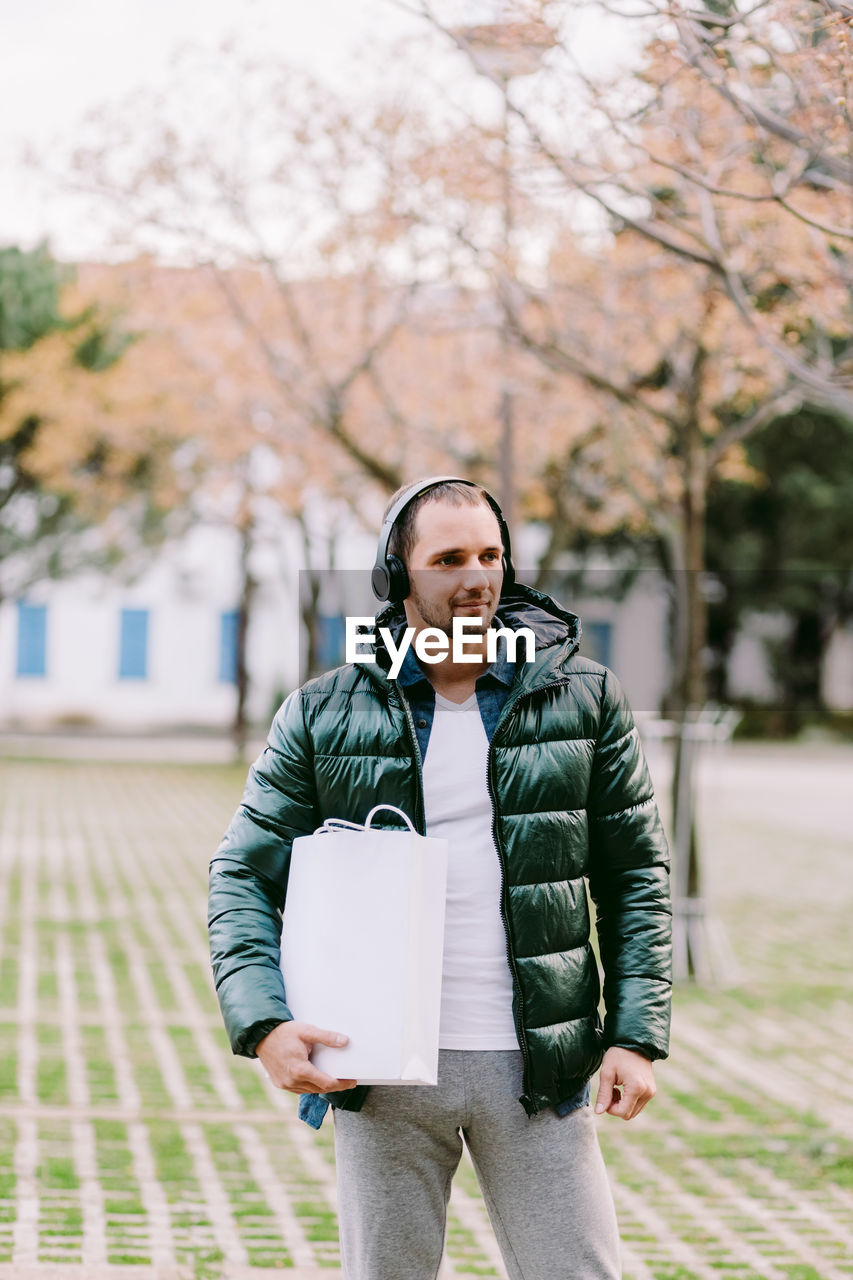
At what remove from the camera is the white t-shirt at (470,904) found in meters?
2.61

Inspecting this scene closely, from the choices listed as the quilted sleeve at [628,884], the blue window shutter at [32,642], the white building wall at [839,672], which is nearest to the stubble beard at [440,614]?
the quilted sleeve at [628,884]

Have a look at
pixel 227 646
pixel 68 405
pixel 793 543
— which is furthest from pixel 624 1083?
pixel 227 646

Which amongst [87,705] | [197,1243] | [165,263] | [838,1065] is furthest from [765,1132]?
[87,705]

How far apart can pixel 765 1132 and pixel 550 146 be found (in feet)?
13.1

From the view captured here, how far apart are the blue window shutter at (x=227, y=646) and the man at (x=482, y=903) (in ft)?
123

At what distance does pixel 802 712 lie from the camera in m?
39.9

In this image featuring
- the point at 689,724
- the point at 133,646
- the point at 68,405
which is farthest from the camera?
the point at 133,646

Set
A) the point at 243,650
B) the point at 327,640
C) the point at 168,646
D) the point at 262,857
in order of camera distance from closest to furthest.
A: the point at 262,857
the point at 243,650
the point at 327,640
the point at 168,646

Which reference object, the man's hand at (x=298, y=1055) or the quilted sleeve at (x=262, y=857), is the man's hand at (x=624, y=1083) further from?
the quilted sleeve at (x=262, y=857)

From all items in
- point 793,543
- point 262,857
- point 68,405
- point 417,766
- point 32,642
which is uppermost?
point 68,405

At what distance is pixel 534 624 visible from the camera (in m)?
2.78

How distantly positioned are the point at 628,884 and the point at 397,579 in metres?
0.66

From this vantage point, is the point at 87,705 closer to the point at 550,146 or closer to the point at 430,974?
the point at 550,146

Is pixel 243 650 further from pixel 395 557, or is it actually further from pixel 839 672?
pixel 395 557
